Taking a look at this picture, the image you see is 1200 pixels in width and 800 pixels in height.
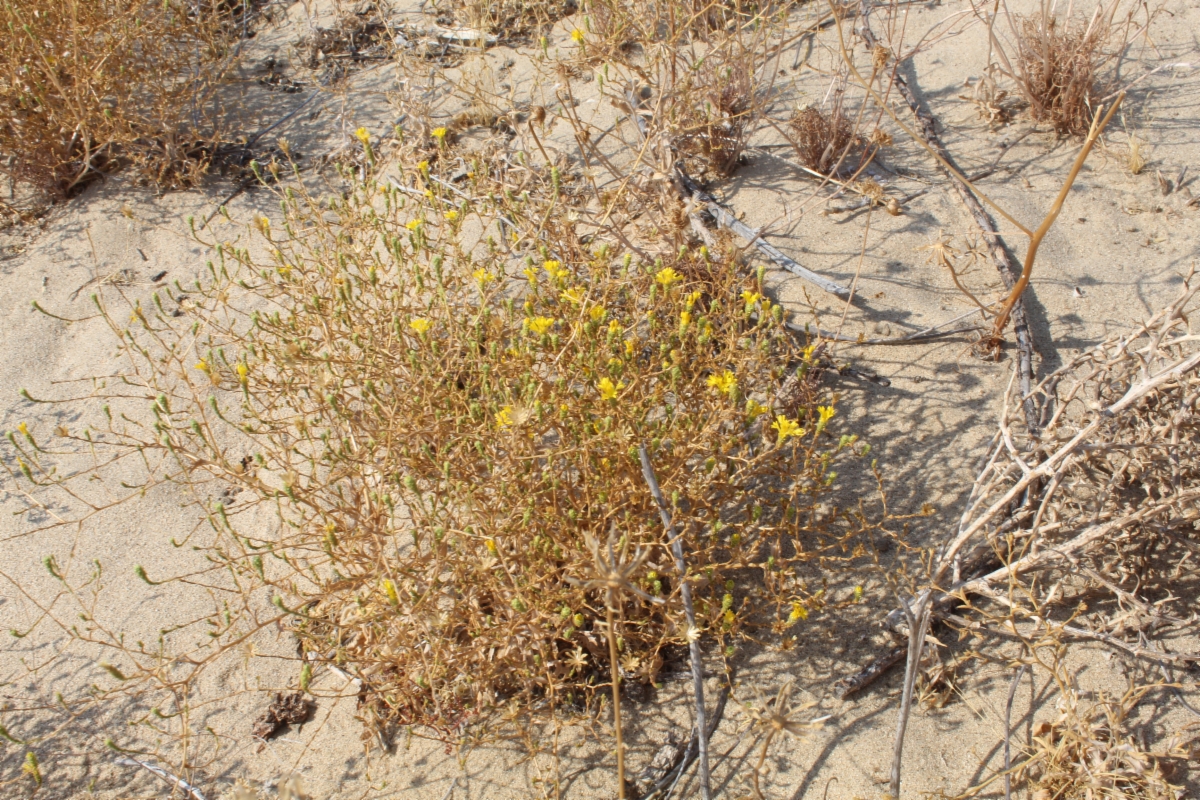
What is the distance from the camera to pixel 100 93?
3.40m

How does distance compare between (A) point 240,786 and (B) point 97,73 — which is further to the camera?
(B) point 97,73

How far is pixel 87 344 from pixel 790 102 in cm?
293

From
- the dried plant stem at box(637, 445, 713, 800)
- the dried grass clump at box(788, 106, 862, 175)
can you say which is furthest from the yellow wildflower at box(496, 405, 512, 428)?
the dried grass clump at box(788, 106, 862, 175)

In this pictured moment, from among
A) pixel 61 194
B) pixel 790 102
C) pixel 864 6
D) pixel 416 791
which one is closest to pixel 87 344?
pixel 61 194

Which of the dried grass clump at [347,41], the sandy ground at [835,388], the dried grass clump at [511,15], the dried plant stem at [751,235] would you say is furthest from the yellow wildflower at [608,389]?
the dried grass clump at [347,41]

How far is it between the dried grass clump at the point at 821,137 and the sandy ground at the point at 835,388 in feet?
0.34

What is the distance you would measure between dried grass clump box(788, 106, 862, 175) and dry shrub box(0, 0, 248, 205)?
244 centimetres

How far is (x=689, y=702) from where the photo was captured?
6.61ft

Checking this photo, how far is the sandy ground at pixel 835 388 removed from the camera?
1938 mm

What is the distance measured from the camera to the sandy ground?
1938 millimetres

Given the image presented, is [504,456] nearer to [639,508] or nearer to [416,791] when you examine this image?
[639,508]

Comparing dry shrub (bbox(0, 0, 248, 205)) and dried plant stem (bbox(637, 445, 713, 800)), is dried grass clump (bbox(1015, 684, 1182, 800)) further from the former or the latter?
dry shrub (bbox(0, 0, 248, 205))

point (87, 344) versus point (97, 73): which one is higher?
point (97, 73)

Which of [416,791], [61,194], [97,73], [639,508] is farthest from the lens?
[61,194]
